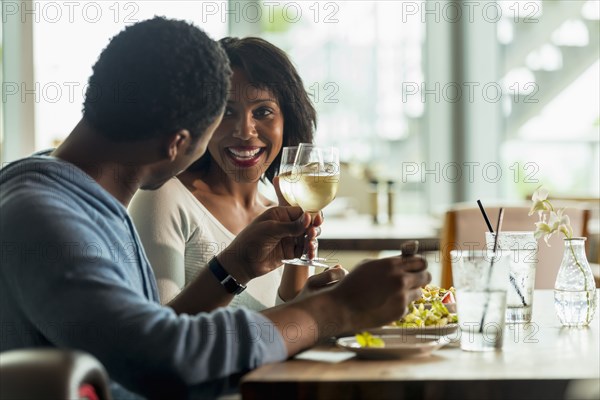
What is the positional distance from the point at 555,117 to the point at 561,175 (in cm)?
37

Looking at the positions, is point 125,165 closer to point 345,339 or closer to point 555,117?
point 345,339

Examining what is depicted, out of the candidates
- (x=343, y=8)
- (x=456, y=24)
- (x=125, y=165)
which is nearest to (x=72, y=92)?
(x=343, y=8)

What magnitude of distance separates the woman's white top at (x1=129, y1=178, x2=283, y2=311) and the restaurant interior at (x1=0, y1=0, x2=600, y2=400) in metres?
0.88

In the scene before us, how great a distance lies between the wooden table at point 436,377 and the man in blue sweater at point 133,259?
0.07m

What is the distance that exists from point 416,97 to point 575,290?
5006 mm

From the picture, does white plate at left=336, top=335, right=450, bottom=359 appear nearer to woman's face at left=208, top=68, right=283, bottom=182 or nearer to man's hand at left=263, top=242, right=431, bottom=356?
man's hand at left=263, top=242, right=431, bottom=356

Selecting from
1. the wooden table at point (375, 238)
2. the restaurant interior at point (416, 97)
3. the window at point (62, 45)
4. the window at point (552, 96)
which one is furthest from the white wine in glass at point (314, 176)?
the window at point (552, 96)

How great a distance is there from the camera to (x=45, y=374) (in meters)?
0.95

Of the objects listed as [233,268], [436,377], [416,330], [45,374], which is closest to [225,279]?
[233,268]

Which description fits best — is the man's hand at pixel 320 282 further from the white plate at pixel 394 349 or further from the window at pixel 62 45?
the window at pixel 62 45

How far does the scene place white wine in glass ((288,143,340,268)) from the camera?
181 cm

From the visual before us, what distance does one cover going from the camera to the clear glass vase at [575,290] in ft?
5.25
